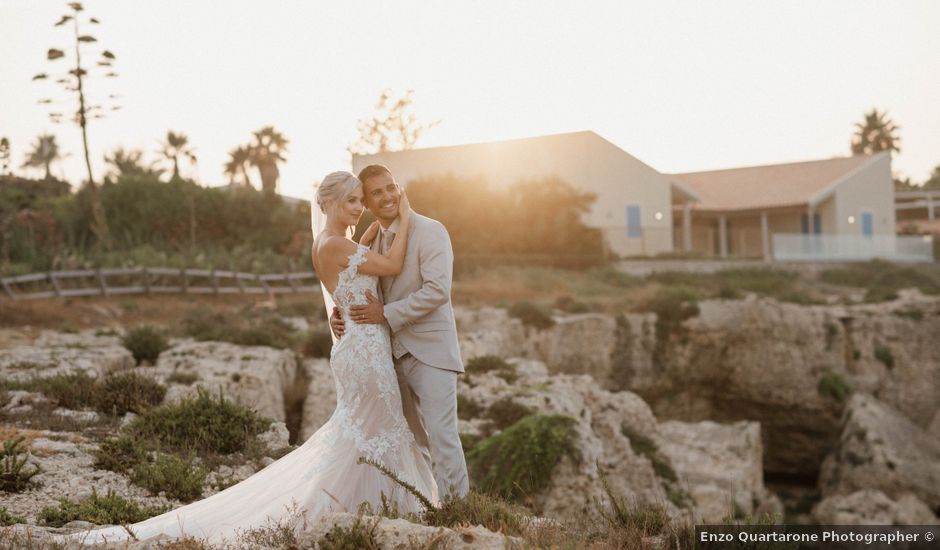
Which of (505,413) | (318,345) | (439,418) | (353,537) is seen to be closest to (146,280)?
(318,345)

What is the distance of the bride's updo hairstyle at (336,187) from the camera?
5133 millimetres

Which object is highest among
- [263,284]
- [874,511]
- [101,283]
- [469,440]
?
[101,283]

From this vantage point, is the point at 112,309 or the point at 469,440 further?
the point at 112,309

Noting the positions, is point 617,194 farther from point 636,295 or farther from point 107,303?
point 107,303

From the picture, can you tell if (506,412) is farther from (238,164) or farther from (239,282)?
(238,164)

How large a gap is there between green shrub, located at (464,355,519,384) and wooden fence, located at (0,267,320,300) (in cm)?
1248

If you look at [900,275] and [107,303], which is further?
[900,275]

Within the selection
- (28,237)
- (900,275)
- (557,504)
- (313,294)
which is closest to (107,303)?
(313,294)

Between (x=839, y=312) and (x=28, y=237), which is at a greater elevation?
(x=28, y=237)

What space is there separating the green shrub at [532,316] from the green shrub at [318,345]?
25.2 feet

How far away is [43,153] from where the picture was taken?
52.7 m

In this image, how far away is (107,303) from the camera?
20.5m

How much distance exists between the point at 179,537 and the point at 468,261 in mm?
24993

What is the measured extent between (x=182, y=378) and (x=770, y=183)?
37.5 meters
